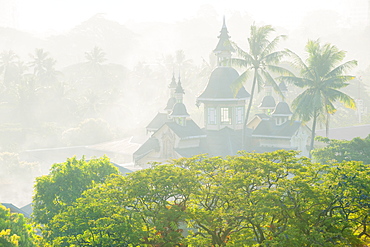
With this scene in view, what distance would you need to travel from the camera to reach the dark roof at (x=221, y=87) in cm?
4678

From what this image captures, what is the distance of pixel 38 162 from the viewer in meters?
62.6

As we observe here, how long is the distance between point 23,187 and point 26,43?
105805 millimetres

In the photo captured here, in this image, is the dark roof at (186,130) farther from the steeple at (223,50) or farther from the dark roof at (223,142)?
the steeple at (223,50)

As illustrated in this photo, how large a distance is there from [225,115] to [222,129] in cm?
122

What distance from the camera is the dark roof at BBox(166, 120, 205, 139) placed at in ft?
143

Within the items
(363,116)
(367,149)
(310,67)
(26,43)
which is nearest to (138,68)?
(363,116)

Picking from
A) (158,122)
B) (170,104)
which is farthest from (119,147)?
(170,104)

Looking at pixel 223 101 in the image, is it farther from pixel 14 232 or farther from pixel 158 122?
pixel 14 232

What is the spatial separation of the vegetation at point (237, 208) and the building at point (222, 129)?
2108cm

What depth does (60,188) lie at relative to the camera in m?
26.4

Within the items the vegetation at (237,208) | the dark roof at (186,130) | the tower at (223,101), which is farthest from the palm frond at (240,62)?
the vegetation at (237,208)

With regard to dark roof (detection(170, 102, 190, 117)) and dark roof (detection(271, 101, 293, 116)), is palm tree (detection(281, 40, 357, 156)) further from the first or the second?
dark roof (detection(170, 102, 190, 117))

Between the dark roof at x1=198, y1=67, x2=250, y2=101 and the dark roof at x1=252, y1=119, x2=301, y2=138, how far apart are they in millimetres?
3253

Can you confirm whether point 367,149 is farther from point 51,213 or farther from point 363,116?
point 363,116
